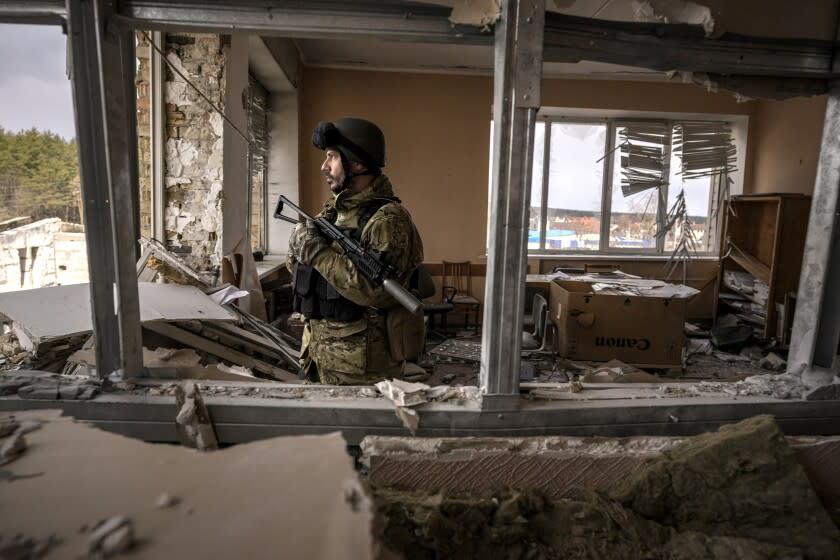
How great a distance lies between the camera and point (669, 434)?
1377 millimetres

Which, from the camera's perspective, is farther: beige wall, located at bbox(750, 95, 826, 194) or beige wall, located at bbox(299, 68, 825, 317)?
beige wall, located at bbox(299, 68, 825, 317)

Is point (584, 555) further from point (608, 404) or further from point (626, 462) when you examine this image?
point (608, 404)

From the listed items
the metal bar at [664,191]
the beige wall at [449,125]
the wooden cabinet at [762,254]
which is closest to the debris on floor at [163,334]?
the beige wall at [449,125]

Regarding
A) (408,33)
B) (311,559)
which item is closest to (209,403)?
(311,559)

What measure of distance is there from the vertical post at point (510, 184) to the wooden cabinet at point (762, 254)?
5.14m

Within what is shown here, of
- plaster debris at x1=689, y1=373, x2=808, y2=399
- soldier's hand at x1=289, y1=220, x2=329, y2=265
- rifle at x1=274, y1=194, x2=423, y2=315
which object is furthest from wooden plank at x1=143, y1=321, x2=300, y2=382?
plaster debris at x1=689, y1=373, x2=808, y2=399

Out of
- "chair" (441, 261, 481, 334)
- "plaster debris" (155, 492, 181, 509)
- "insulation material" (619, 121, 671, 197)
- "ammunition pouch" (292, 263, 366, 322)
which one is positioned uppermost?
"insulation material" (619, 121, 671, 197)

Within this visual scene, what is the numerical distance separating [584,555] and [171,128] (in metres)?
3.20

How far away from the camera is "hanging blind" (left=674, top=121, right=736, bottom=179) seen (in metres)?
6.85

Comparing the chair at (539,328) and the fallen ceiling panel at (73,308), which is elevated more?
the fallen ceiling panel at (73,308)

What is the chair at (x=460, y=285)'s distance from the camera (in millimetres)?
6285

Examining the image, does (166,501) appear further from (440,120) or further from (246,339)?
(440,120)

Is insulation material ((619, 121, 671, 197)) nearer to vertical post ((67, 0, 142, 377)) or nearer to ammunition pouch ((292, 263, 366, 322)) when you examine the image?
ammunition pouch ((292, 263, 366, 322))

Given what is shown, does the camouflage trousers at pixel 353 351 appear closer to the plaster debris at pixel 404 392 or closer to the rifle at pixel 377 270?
the rifle at pixel 377 270
